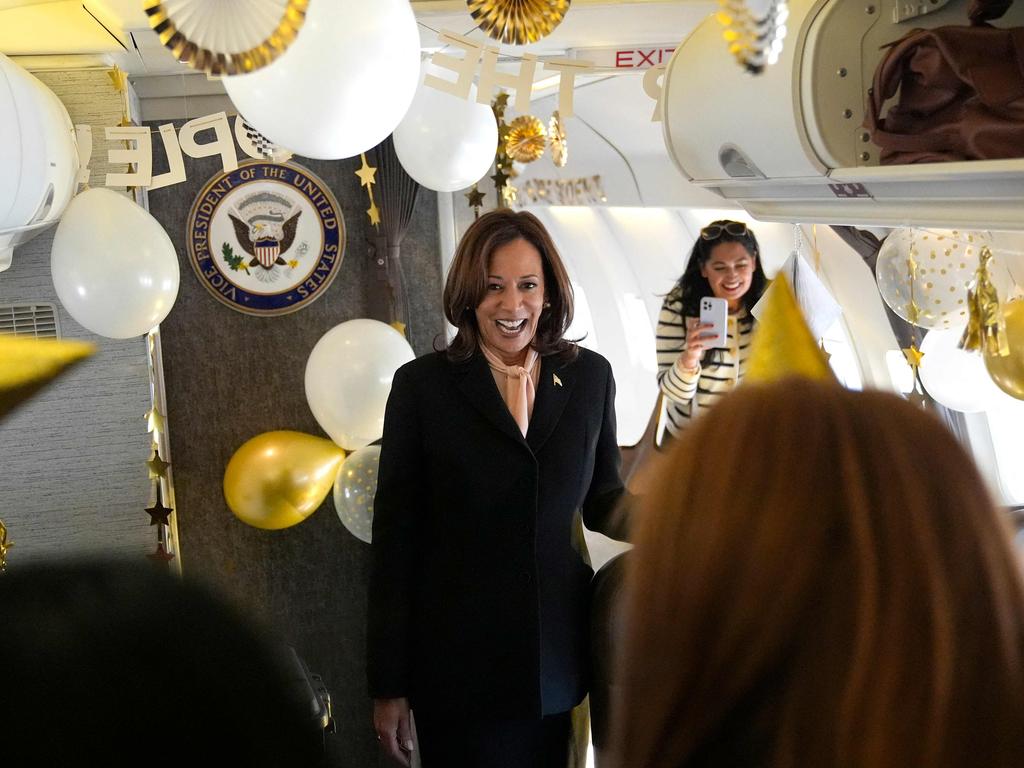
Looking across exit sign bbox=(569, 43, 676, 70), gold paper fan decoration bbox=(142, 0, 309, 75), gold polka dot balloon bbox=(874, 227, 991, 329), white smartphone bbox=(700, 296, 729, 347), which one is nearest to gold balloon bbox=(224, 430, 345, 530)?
white smartphone bbox=(700, 296, 729, 347)

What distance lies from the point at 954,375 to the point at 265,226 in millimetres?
2623

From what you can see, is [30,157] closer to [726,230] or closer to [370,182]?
[370,182]

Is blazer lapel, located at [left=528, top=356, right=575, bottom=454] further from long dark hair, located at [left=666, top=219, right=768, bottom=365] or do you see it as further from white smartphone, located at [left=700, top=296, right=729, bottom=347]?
long dark hair, located at [left=666, top=219, right=768, bottom=365]

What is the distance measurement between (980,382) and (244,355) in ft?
9.00

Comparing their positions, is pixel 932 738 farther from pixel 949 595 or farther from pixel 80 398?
pixel 80 398

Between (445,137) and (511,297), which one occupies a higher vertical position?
(445,137)

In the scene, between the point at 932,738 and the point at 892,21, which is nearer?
the point at 932,738

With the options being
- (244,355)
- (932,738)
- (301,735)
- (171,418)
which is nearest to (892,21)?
(932,738)

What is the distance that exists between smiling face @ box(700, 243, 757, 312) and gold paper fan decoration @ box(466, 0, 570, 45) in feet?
6.26

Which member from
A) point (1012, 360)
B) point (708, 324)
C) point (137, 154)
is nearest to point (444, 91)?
point (137, 154)

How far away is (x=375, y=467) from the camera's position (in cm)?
321

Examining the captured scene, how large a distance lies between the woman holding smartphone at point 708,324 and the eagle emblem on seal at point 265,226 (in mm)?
1536

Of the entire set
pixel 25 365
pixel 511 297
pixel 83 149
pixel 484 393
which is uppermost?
pixel 83 149

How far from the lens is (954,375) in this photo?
360cm
